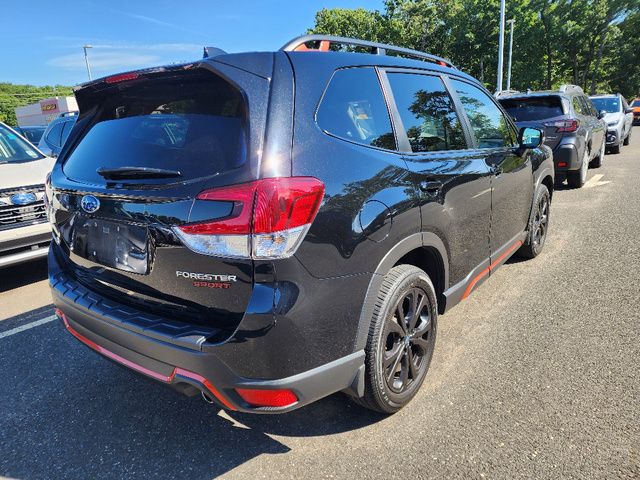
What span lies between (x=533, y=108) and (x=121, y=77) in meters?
7.59

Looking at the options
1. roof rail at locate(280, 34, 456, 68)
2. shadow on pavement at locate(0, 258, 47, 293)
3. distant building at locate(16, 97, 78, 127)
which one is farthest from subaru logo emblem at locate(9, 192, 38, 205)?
distant building at locate(16, 97, 78, 127)

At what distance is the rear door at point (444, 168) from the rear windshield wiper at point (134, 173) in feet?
4.00

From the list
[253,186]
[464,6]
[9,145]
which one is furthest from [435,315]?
[464,6]

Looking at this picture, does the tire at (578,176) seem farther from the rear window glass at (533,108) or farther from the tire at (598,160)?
the tire at (598,160)

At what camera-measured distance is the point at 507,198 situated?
370cm

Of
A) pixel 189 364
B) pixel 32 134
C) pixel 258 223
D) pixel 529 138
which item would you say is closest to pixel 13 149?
pixel 189 364

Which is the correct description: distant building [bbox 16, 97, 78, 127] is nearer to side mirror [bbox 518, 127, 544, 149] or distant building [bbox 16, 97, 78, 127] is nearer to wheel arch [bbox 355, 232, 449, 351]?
side mirror [bbox 518, 127, 544, 149]

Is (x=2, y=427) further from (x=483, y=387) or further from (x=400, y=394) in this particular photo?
(x=483, y=387)

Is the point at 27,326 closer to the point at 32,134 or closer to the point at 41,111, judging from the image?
the point at 32,134

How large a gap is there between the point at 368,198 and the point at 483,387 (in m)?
1.46

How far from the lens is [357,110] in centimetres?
229

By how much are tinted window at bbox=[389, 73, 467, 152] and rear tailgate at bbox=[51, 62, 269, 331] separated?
3.36 ft

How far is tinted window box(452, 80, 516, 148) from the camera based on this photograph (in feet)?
11.0

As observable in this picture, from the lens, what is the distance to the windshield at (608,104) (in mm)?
13912
